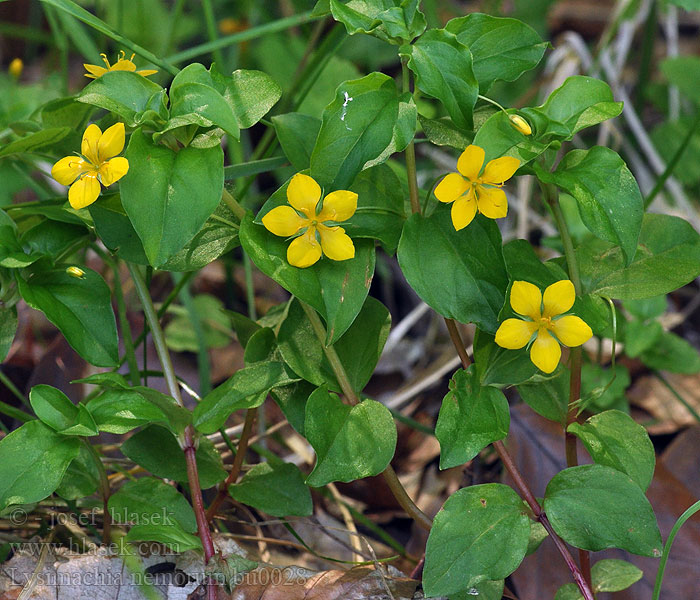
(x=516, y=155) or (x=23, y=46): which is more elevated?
(x=516, y=155)

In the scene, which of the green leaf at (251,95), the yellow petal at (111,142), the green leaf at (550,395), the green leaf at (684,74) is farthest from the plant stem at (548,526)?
the green leaf at (684,74)

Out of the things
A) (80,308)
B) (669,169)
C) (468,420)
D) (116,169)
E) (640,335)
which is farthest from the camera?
(640,335)

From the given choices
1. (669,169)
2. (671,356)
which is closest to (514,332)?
(669,169)

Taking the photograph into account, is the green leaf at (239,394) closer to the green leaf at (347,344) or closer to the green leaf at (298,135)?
the green leaf at (347,344)

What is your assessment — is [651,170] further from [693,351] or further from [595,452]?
[595,452]

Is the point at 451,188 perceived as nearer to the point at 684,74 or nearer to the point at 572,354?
the point at 572,354

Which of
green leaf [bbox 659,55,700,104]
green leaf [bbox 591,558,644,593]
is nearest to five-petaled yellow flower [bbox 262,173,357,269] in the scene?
green leaf [bbox 591,558,644,593]

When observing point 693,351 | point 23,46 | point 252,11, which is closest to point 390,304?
point 693,351
